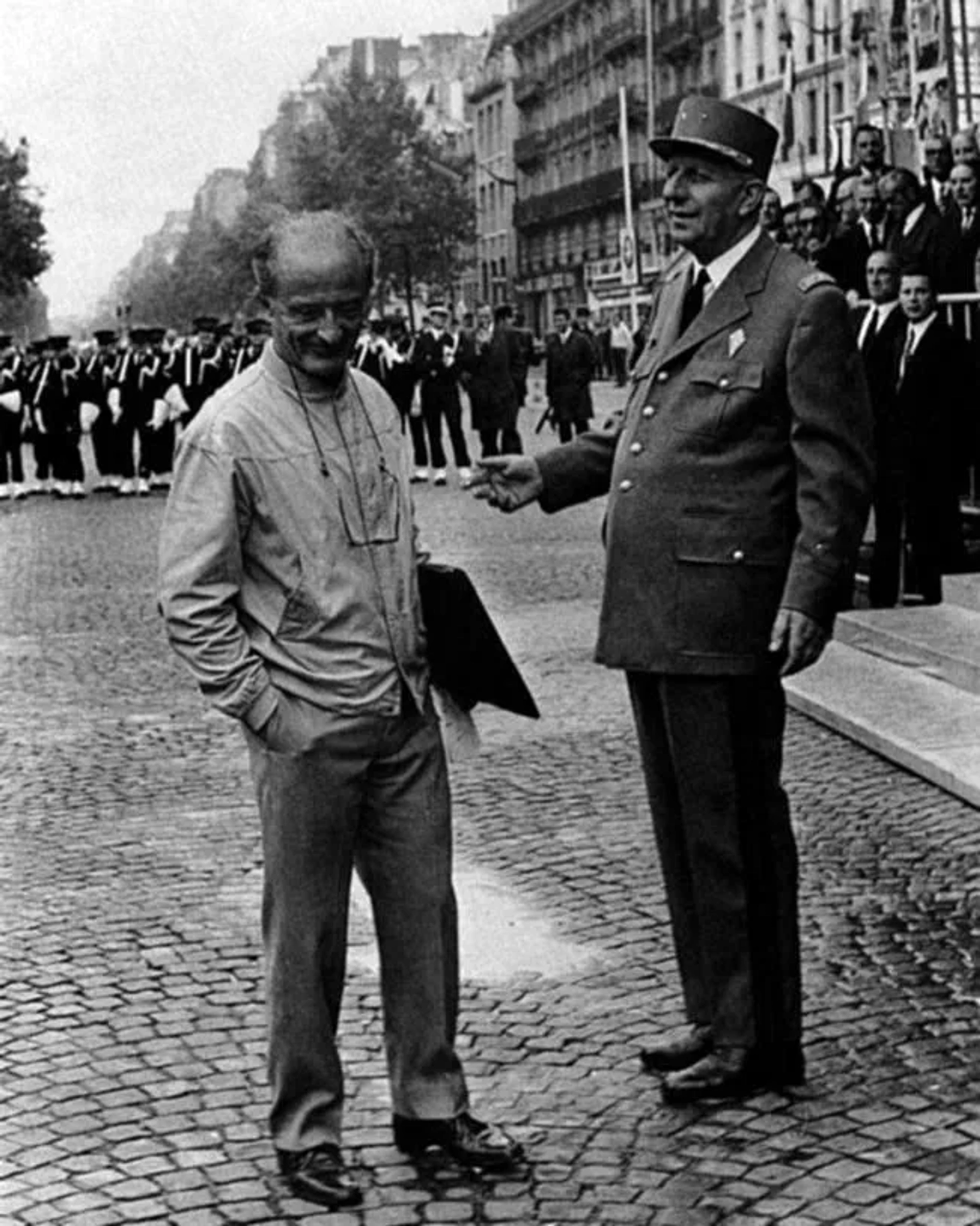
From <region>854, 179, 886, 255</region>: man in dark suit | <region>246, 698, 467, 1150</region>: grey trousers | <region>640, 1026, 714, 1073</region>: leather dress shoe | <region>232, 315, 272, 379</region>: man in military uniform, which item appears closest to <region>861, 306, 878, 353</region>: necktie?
<region>854, 179, 886, 255</region>: man in dark suit

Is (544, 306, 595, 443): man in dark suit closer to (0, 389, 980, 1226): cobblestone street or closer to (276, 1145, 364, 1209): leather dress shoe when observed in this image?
(0, 389, 980, 1226): cobblestone street

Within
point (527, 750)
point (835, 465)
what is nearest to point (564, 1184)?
point (835, 465)

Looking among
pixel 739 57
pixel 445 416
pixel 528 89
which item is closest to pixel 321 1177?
pixel 445 416

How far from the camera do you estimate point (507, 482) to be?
208 inches

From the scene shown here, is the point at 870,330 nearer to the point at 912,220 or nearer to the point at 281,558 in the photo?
the point at 912,220

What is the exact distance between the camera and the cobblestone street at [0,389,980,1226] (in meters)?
4.55

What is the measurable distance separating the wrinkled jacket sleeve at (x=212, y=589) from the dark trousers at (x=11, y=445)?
78.4 ft

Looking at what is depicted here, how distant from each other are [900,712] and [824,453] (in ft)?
16.5

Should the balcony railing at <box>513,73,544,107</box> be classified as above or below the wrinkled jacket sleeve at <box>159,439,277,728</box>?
above

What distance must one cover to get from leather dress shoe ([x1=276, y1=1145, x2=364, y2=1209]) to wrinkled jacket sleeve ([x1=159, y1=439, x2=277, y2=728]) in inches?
31.3

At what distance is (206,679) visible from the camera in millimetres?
4406

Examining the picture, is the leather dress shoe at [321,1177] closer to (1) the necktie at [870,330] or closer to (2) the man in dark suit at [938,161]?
(1) the necktie at [870,330]

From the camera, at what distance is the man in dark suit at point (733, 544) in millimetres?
4953

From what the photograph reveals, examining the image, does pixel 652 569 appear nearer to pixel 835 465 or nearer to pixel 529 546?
pixel 835 465
